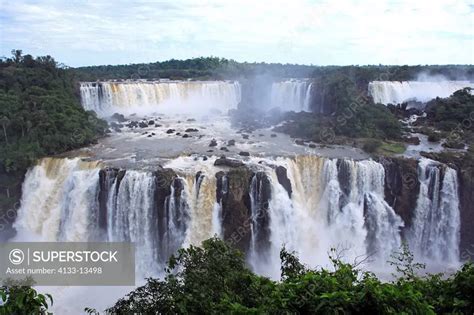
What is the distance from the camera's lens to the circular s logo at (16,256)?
16.1 metres

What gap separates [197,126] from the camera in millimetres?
29109

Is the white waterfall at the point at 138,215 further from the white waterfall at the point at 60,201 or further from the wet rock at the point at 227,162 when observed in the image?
the wet rock at the point at 227,162

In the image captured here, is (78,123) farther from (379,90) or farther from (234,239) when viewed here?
(379,90)

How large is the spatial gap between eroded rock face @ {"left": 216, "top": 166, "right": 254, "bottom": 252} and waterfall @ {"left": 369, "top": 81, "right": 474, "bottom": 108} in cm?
2097

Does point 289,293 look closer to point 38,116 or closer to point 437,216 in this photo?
point 437,216

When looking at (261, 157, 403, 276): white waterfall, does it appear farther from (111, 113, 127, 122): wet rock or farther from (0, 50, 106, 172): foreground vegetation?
(111, 113, 127, 122): wet rock

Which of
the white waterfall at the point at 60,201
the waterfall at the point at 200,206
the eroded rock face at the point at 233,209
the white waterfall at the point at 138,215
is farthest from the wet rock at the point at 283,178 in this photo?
the white waterfall at the point at 60,201

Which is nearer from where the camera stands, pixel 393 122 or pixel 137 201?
pixel 137 201

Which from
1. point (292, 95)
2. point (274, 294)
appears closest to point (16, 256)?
point (274, 294)

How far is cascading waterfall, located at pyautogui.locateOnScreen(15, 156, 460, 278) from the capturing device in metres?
17.1

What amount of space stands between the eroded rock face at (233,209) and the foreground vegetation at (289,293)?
9553mm

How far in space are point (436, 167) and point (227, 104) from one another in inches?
843

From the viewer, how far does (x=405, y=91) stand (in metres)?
37.1

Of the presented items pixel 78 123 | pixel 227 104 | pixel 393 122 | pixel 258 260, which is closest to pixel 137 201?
pixel 258 260
